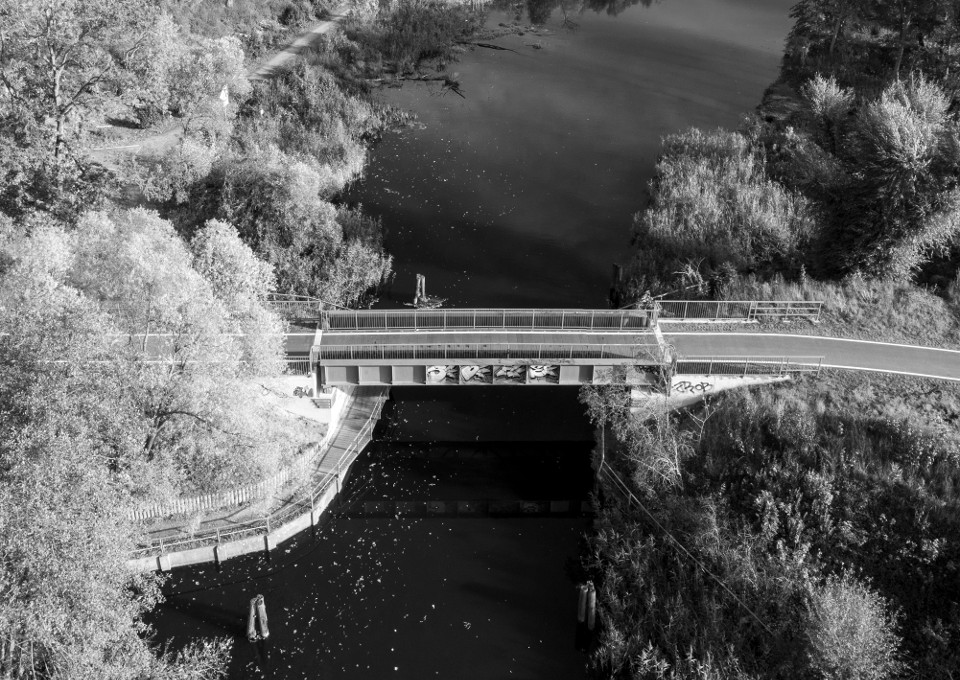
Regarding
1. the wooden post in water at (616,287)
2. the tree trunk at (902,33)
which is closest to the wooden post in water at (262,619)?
the wooden post in water at (616,287)

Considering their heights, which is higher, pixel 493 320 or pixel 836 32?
pixel 836 32

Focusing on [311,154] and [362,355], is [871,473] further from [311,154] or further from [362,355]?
[311,154]

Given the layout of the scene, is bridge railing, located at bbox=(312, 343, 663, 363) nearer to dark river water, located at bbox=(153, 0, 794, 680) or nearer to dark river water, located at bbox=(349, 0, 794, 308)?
dark river water, located at bbox=(153, 0, 794, 680)

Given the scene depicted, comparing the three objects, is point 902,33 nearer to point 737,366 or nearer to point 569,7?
point 569,7

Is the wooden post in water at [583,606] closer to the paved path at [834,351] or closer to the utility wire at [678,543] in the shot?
the utility wire at [678,543]

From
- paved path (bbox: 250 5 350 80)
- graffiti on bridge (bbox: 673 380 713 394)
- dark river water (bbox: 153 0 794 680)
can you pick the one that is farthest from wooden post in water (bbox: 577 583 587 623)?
paved path (bbox: 250 5 350 80)

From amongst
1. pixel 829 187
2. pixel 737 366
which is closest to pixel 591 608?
pixel 737 366

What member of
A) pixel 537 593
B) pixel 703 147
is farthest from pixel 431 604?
pixel 703 147
